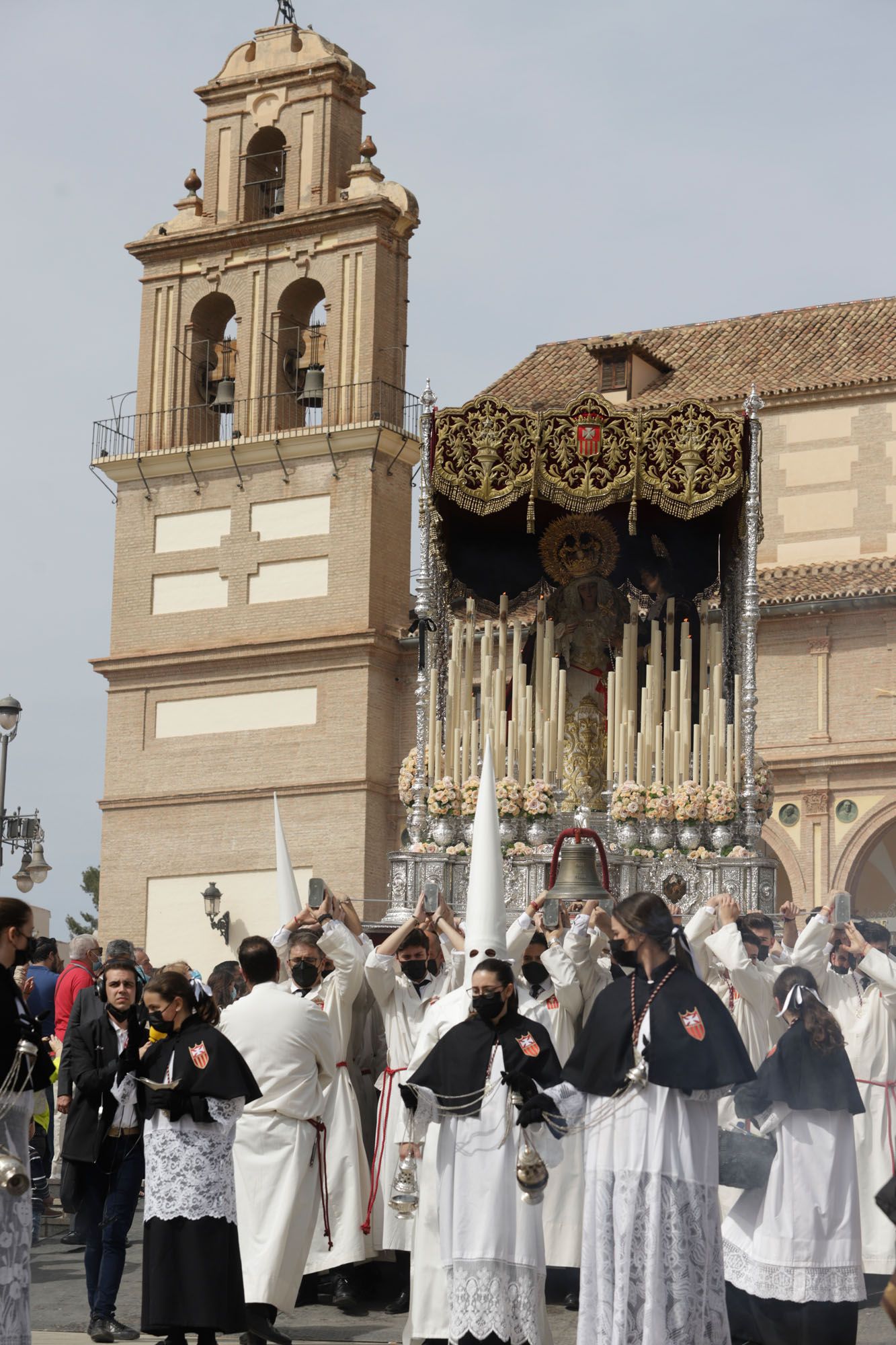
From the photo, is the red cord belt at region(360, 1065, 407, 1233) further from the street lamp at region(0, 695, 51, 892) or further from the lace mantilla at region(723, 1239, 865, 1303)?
the street lamp at region(0, 695, 51, 892)

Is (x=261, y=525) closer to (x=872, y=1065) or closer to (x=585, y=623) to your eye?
(x=585, y=623)

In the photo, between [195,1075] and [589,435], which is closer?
[195,1075]

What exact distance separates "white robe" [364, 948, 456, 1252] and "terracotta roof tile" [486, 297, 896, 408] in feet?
74.7

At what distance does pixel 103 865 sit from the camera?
33.7 m

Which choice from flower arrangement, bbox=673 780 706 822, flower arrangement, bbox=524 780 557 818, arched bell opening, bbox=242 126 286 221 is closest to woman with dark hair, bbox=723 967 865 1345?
flower arrangement, bbox=673 780 706 822

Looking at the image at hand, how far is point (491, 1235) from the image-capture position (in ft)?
25.1

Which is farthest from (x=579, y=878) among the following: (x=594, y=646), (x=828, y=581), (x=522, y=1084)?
(x=828, y=581)

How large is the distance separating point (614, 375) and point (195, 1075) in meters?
27.0

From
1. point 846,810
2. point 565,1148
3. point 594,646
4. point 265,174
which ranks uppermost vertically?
point 265,174

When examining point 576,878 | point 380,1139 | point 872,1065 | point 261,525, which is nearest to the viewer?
point 380,1139

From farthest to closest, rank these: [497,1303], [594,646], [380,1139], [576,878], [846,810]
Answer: [846,810] < [594,646] < [576,878] < [380,1139] < [497,1303]

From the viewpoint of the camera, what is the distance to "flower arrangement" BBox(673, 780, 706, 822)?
14.1m

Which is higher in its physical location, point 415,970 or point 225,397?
point 225,397

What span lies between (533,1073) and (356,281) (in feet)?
84.5
